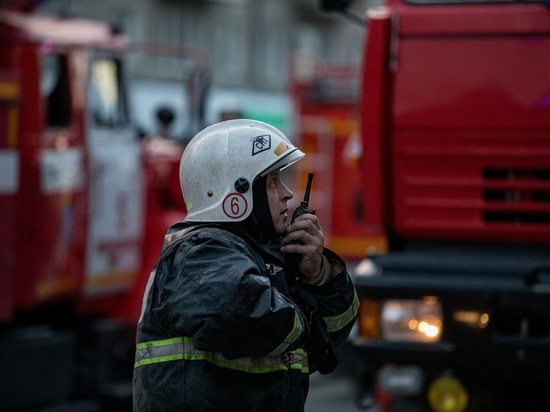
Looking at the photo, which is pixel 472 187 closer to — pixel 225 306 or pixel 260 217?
pixel 260 217

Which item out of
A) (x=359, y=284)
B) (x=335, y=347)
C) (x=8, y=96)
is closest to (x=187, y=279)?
(x=335, y=347)

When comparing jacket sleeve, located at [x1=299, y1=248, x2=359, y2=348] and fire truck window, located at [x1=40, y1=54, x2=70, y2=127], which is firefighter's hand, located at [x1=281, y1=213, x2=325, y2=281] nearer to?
jacket sleeve, located at [x1=299, y1=248, x2=359, y2=348]

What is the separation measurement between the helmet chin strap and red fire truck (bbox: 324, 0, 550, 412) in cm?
230

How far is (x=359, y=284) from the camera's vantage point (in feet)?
18.5

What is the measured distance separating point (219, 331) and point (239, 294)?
99 millimetres

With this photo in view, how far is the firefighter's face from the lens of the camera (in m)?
3.30

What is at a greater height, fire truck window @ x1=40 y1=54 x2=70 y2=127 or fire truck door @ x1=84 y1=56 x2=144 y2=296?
fire truck window @ x1=40 y1=54 x2=70 y2=127

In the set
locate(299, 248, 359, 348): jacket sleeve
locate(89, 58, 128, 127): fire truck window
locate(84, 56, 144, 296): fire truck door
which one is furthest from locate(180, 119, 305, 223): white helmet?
locate(89, 58, 128, 127): fire truck window

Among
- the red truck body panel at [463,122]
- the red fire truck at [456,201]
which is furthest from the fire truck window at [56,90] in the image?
the red truck body panel at [463,122]

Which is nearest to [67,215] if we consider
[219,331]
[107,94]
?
[107,94]

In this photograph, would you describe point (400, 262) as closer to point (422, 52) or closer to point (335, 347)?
point (422, 52)

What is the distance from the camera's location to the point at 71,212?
25.2ft

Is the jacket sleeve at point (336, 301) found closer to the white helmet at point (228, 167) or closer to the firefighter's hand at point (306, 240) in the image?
the firefighter's hand at point (306, 240)

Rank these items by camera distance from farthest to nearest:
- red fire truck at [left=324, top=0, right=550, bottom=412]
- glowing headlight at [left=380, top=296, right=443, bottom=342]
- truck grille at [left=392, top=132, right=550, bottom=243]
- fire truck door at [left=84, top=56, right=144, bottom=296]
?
fire truck door at [left=84, top=56, right=144, bottom=296]
truck grille at [left=392, top=132, right=550, bottom=243]
glowing headlight at [left=380, top=296, right=443, bottom=342]
red fire truck at [left=324, top=0, right=550, bottom=412]
